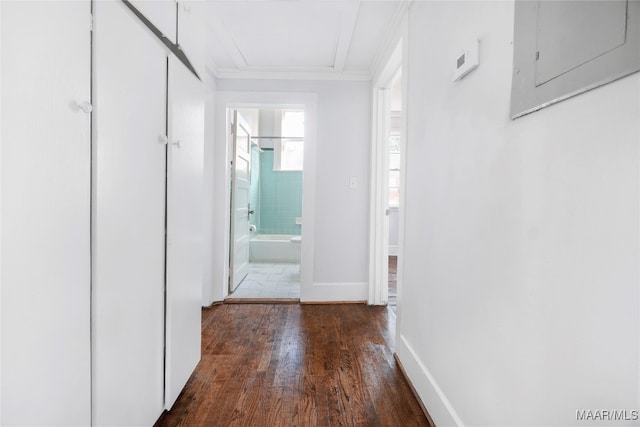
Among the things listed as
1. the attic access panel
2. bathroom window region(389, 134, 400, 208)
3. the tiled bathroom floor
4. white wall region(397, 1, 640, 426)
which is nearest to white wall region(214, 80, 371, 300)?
the tiled bathroom floor

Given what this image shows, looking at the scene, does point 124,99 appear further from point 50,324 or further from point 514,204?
point 514,204

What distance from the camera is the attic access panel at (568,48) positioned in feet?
1.82

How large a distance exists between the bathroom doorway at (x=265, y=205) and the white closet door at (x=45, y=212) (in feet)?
7.62

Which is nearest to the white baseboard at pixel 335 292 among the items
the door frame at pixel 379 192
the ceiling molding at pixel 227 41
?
the door frame at pixel 379 192

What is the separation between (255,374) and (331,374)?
41 centimetres

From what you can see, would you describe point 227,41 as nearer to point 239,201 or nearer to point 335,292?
point 239,201

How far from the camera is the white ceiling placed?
2.05 meters

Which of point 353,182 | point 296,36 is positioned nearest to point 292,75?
point 296,36

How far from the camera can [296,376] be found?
1754mm

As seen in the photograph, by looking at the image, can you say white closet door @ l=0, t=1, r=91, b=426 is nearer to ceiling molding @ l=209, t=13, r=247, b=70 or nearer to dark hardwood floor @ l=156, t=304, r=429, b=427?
dark hardwood floor @ l=156, t=304, r=429, b=427

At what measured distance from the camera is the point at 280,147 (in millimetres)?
5719

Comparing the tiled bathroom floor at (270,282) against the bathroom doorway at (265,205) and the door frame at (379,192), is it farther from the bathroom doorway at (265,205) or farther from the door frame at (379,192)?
the door frame at (379,192)

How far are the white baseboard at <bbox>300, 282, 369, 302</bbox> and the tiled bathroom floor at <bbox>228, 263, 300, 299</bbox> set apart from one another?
0.24 meters

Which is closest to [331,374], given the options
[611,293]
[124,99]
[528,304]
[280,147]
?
[528,304]
